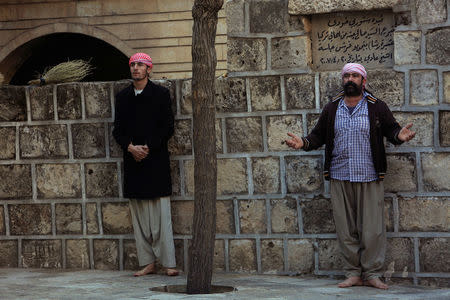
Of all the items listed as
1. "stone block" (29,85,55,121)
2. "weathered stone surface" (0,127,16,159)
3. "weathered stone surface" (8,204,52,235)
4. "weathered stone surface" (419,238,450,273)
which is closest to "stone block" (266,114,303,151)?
"weathered stone surface" (419,238,450,273)

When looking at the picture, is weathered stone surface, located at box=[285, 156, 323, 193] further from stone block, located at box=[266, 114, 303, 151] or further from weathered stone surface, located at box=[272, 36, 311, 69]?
weathered stone surface, located at box=[272, 36, 311, 69]

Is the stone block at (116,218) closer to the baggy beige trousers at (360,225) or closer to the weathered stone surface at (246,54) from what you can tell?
the weathered stone surface at (246,54)

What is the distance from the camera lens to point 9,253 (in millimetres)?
8672

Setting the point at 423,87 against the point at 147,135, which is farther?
the point at 147,135

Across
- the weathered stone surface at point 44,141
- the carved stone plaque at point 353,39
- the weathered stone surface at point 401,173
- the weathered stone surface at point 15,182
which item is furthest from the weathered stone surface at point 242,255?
the weathered stone surface at point 15,182

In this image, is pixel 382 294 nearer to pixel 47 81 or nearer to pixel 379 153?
pixel 379 153

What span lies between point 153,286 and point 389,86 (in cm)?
253

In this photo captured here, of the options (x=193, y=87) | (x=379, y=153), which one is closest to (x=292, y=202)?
(x=379, y=153)

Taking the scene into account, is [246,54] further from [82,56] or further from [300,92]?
[82,56]

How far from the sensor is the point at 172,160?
8.28 meters

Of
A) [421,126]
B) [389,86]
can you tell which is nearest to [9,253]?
[389,86]

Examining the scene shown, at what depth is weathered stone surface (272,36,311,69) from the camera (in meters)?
8.02

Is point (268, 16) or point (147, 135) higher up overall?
point (268, 16)

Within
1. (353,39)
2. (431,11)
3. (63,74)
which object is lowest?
(63,74)
